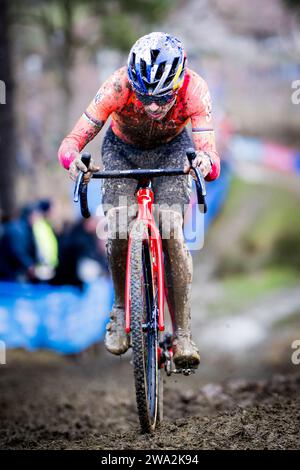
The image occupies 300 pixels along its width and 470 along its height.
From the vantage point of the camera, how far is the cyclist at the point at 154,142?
5.29m

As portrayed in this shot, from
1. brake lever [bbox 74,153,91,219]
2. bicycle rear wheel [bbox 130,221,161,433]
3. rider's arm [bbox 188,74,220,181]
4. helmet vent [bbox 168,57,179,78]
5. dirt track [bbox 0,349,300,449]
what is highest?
helmet vent [bbox 168,57,179,78]

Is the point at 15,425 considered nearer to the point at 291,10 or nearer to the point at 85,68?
the point at 85,68

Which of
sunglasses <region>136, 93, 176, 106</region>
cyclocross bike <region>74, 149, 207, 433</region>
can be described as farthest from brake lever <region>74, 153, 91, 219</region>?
sunglasses <region>136, 93, 176, 106</region>

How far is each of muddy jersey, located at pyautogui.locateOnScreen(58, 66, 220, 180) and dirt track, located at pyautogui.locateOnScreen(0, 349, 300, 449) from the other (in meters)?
2.18

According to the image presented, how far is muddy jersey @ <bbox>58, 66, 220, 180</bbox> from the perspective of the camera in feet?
18.3

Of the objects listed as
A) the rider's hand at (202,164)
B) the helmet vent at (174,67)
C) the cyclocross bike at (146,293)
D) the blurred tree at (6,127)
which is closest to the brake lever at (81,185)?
the cyclocross bike at (146,293)

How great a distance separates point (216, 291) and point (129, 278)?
12973mm

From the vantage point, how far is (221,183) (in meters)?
23.9

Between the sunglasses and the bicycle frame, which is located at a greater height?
the sunglasses

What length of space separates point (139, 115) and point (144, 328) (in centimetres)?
181

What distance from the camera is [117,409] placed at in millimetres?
8578

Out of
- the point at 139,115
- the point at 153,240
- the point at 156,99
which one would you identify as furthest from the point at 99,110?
the point at 153,240

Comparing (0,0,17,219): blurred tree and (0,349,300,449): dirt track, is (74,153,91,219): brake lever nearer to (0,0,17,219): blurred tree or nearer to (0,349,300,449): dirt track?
(0,349,300,449): dirt track
